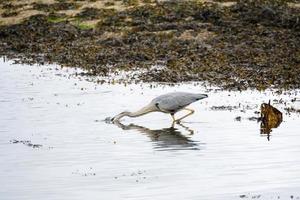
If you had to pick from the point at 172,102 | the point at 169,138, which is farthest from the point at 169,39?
the point at 169,138

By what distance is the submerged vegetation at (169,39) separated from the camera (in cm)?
2942

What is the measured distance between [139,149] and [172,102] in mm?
3744

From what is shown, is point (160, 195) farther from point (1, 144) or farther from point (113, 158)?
point (1, 144)

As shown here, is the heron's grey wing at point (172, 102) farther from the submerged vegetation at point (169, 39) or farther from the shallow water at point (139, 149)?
the submerged vegetation at point (169, 39)

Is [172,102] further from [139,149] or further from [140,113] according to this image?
[139,149]

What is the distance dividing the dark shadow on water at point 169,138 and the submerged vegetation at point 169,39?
6141 mm

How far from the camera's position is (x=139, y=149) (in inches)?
710

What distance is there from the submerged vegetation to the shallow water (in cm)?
315

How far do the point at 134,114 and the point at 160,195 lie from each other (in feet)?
25.7

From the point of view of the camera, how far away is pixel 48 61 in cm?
3462

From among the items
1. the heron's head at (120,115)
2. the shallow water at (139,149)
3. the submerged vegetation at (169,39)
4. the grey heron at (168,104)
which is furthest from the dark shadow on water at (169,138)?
the submerged vegetation at (169,39)

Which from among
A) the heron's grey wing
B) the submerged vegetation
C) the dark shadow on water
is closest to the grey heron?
the heron's grey wing

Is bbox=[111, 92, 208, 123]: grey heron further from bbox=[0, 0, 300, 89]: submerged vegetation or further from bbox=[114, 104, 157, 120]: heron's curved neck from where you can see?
bbox=[0, 0, 300, 89]: submerged vegetation

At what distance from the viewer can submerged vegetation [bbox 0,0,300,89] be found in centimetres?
2942
